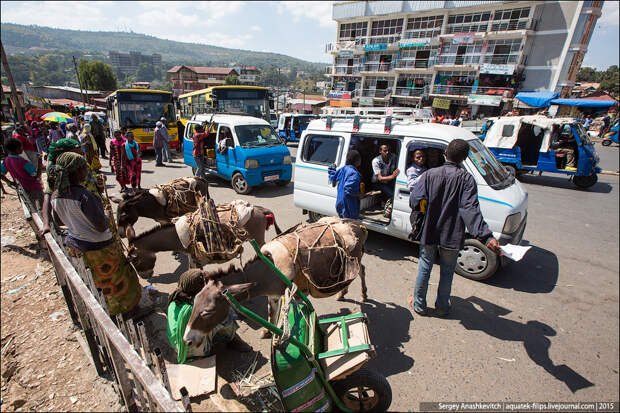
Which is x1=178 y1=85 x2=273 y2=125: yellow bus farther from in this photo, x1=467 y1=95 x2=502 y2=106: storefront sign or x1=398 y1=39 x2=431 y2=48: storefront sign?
x1=398 y1=39 x2=431 y2=48: storefront sign

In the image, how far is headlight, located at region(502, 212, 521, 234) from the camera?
4012 millimetres

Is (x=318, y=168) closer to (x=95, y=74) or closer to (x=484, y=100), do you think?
(x=484, y=100)

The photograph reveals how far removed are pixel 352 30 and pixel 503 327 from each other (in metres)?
46.7

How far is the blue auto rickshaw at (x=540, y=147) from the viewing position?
29.6ft

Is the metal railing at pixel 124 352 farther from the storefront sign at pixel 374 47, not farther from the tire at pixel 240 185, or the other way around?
the storefront sign at pixel 374 47

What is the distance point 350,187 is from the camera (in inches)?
163

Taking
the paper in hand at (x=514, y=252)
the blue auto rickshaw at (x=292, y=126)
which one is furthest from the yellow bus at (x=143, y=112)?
the paper in hand at (x=514, y=252)

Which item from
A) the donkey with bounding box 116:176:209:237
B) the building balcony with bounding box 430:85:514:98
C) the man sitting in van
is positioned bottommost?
the donkey with bounding box 116:176:209:237

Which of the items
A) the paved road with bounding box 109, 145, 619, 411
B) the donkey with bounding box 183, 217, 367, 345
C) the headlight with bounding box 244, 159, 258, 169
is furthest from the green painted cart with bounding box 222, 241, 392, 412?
the headlight with bounding box 244, 159, 258, 169

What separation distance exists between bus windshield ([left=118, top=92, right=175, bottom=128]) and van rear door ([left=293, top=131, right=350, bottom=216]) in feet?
35.5

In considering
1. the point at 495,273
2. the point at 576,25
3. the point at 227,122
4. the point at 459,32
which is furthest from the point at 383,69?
the point at 495,273

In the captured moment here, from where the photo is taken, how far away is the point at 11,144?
4.24 meters

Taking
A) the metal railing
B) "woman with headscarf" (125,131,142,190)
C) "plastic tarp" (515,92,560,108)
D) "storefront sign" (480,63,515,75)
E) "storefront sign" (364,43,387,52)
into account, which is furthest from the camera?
"storefront sign" (364,43,387,52)

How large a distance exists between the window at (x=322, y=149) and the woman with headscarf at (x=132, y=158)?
4.83m
